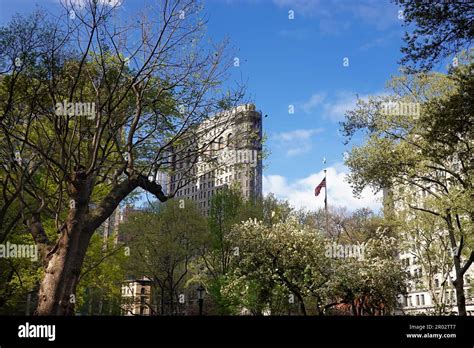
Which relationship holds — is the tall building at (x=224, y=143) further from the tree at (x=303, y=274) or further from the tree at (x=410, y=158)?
the tree at (x=303, y=274)

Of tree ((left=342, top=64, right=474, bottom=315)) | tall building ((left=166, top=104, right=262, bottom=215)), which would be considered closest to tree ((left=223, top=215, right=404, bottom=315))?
tree ((left=342, top=64, right=474, bottom=315))

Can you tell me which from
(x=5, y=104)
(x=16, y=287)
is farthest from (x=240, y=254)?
(x=5, y=104)

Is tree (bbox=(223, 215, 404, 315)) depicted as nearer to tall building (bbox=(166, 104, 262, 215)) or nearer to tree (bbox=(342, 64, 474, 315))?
tree (bbox=(342, 64, 474, 315))

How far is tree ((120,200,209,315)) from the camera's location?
4044 cm

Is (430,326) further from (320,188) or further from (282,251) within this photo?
(320,188)

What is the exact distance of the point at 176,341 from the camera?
907 centimetres

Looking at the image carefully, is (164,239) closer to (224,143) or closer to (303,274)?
(303,274)

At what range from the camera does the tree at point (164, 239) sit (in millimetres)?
40438

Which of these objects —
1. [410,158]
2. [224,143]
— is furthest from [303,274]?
[224,143]

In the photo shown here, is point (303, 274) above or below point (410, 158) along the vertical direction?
below

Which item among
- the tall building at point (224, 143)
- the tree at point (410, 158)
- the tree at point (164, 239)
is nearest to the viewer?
the tall building at point (224, 143)

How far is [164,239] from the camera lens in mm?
40500

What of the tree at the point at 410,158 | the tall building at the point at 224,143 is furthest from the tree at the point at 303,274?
the tall building at the point at 224,143

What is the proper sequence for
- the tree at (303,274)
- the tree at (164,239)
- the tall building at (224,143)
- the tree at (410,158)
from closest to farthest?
the tall building at (224,143) → the tree at (410,158) → the tree at (303,274) → the tree at (164,239)
